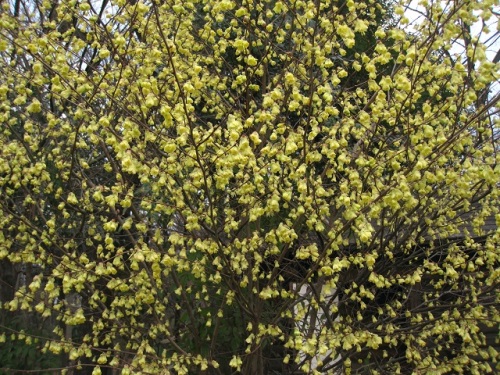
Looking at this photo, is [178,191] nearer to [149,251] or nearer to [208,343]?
[149,251]

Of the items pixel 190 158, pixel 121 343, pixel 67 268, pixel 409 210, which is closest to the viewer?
pixel 190 158

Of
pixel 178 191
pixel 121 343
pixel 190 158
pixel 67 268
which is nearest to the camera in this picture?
pixel 190 158

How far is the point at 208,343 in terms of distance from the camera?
5945 mm

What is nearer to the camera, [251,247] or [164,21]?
[251,247]

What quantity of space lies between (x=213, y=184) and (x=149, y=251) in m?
0.99

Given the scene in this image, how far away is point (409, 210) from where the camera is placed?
522 centimetres

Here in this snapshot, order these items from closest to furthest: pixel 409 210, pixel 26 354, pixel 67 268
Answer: pixel 67 268
pixel 409 210
pixel 26 354

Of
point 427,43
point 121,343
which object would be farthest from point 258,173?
point 121,343

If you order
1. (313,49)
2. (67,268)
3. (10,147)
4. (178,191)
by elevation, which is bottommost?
(67,268)

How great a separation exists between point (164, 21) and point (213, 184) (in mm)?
1733

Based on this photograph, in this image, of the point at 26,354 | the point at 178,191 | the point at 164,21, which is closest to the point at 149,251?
the point at 178,191

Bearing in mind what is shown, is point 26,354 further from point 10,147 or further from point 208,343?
point 10,147

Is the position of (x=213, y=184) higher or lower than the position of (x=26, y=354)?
higher

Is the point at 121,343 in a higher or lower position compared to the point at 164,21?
lower
